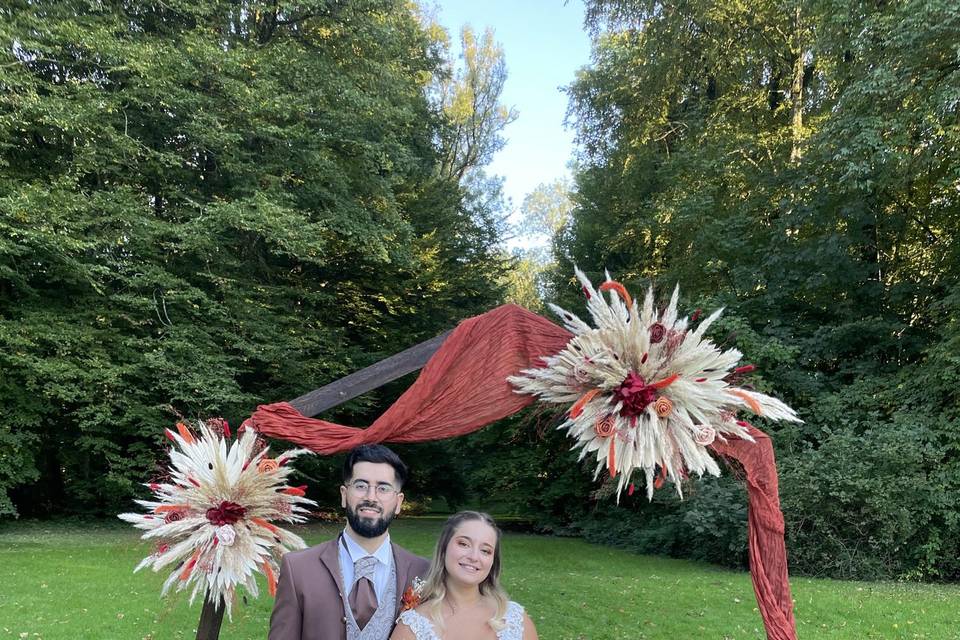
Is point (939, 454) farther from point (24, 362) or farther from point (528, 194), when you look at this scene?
point (528, 194)

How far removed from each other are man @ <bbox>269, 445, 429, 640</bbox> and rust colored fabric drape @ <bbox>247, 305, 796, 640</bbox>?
0.86ft

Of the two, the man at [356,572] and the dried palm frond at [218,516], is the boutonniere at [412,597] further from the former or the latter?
the dried palm frond at [218,516]

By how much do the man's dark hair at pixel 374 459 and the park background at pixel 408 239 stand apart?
848 cm

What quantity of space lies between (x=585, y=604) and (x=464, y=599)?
6.94m

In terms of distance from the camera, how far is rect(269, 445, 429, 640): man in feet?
8.63

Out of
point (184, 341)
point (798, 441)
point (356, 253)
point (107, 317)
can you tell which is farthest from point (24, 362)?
point (798, 441)

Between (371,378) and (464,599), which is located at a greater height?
(371,378)

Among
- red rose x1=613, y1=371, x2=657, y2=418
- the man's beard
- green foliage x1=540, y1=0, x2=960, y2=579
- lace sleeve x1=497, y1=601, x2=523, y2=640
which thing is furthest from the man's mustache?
green foliage x1=540, y1=0, x2=960, y2=579

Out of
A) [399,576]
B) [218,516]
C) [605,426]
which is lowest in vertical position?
[399,576]

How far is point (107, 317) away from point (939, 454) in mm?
15768

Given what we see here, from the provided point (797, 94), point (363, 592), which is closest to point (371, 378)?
point (363, 592)

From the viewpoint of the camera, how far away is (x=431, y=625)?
8.04ft

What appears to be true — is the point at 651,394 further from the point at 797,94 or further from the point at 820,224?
the point at 797,94

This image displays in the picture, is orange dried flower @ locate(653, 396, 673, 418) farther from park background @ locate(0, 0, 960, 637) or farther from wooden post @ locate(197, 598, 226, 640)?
park background @ locate(0, 0, 960, 637)
